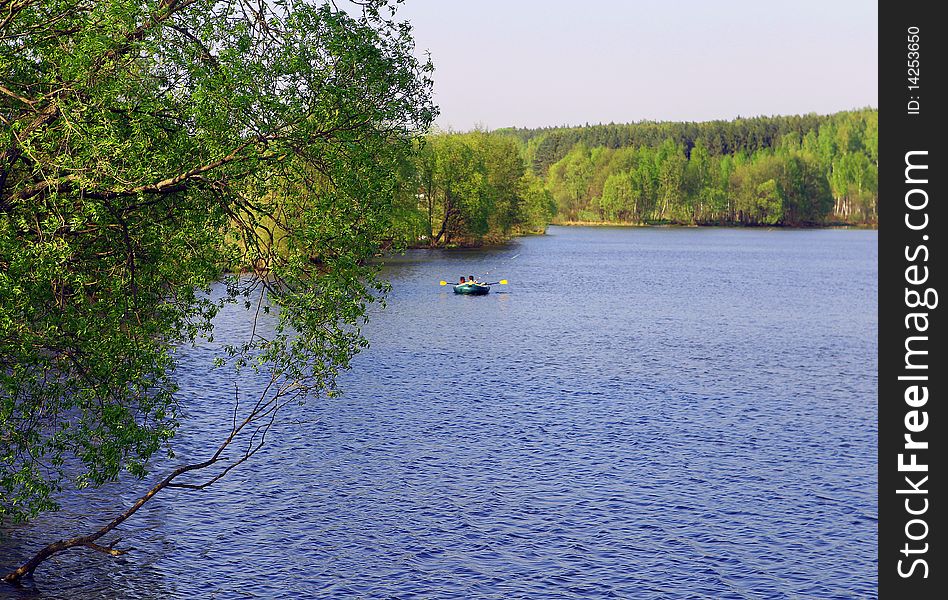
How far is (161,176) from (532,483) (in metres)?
15.3

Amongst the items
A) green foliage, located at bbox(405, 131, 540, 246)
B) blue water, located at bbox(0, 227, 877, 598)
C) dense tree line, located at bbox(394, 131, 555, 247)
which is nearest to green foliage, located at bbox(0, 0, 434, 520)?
blue water, located at bbox(0, 227, 877, 598)

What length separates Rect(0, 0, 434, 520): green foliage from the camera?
50.6ft

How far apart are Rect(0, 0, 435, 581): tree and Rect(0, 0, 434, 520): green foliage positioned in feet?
0.12

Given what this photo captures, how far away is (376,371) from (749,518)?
2231 cm

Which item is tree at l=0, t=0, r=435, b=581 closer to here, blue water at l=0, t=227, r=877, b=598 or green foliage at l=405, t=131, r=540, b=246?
blue water at l=0, t=227, r=877, b=598

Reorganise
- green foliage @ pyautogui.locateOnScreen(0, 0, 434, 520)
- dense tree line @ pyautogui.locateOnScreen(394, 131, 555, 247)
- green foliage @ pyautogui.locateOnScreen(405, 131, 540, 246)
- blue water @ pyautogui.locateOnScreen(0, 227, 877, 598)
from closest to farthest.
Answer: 1. green foliage @ pyautogui.locateOnScreen(0, 0, 434, 520)
2. blue water @ pyautogui.locateOnScreen(0, 227, 877, 598)
3. dense tree line @ pyautogui.locateOnScreen(394, 131, 555, 247)
4. green foliage @ pyautogui.locateOnScreen(405, 131, 540, 246)

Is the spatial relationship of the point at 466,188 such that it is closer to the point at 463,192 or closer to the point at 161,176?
the point at 463,192

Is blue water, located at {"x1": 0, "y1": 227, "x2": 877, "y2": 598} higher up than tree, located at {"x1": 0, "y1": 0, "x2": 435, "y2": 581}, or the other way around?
tree, located at {"x1": 0, "y1": 0, "x2": 435, "y2": 581}

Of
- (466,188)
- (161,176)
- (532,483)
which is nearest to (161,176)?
(161,176)

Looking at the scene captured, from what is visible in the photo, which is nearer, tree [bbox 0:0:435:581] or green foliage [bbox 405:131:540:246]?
tree [bbox 0:0:435:581]

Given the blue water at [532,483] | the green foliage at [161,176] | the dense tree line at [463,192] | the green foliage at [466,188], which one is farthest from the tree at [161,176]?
the green foliage at [466,188]

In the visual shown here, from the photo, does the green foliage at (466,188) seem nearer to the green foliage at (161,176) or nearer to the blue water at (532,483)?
the blue water at (532,483)
